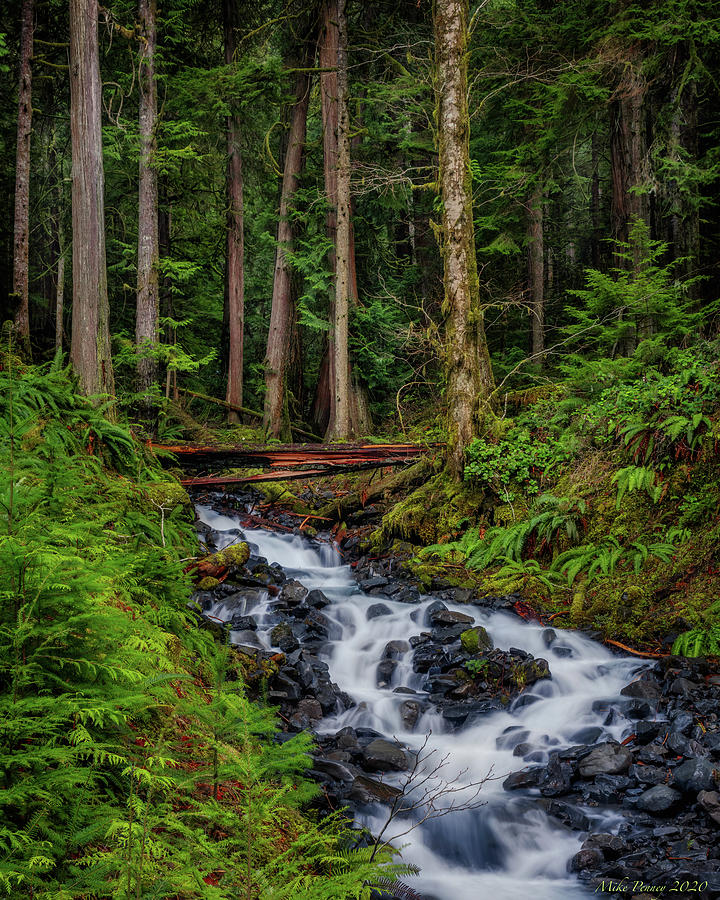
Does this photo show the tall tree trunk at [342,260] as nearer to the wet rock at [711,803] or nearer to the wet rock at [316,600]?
the wet rock at [316,600]

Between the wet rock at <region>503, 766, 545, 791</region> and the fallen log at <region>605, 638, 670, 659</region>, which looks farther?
the fallen log at <region>605, 638, 670, 659</region>

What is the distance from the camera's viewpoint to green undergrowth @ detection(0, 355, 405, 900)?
2.12 metres

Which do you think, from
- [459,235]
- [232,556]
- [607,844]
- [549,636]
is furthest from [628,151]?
[607,844]

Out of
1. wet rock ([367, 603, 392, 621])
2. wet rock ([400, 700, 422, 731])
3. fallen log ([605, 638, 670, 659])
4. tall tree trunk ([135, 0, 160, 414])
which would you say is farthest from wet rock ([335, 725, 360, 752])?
tall tree trunk ([135, 0, 160, 414])

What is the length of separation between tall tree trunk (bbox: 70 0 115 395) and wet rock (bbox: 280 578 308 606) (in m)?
3.96

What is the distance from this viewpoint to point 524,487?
9891mm

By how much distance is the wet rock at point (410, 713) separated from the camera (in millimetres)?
6449

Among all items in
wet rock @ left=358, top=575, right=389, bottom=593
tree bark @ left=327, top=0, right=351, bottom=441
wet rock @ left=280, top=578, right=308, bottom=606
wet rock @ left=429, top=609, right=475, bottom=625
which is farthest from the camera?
tree bark @ left=327, top=0, right=351, bottom=441

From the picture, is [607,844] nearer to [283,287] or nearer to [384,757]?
[384,757]

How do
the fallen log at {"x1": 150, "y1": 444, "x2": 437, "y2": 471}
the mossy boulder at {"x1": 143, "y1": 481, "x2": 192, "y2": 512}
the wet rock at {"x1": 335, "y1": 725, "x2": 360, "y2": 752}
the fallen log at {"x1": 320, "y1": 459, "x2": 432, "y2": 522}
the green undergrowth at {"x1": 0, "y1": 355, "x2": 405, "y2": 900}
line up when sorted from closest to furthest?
the green undergrowth at {"x1": 0, "y1": 355, "x2": 405, "y2": 900} < the wet rock at {"x1": 335, "y1": 725, "x2": 360, "y2": 752} < the mossy boulder at {"x1": 143, "y1": 481, "x2": 192, "y2": 512} < the fallen log at {"x1": 150, "y1": 444, "x2": 437, "y2": 471} < the fallen log at {"x1": 320, "y1": 459, "x2": 432, "y2": 522}

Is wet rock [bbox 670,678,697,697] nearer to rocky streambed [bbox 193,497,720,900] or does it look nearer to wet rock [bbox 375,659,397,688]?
rocky streambed [bbox 193,497,720,900]

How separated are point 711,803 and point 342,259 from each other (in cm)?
1417

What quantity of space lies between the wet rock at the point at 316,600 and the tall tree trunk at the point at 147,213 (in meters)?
5.64

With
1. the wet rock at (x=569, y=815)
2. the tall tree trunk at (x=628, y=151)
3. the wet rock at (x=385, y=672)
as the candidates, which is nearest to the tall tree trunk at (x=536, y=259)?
the tall tree trunk at (x=628, y=151)
